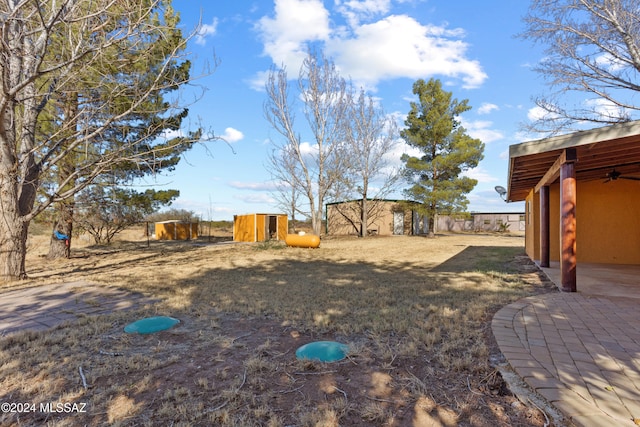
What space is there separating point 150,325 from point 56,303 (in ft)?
7.00

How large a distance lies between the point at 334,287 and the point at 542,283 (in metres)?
3.71

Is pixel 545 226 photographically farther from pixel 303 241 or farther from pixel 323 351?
pixel 303 241

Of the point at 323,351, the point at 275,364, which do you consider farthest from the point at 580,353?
the point at 275,364

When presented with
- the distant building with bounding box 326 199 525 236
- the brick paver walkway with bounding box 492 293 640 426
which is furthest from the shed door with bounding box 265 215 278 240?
the brick paver walkway with bounding box 492 293 640 426

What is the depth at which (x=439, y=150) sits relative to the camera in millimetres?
21297

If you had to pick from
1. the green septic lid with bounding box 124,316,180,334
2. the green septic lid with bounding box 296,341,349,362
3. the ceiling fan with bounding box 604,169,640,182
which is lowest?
the green septic lid with bounding box 124,316,180,334

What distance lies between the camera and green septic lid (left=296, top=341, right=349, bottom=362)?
2885 millimetres

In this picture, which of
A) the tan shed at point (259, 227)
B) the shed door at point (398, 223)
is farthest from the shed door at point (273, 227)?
the shed door at point (398, 223)

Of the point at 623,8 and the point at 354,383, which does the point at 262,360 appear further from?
the point at 623,8

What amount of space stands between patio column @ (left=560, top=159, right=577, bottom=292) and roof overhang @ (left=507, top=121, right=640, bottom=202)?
392 mm

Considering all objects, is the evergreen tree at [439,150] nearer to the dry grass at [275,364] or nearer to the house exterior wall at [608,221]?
the house exterior wall at [608,221]

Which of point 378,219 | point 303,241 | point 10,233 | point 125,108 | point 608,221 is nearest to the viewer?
point 10,233

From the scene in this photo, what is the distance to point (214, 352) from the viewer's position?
121 inches

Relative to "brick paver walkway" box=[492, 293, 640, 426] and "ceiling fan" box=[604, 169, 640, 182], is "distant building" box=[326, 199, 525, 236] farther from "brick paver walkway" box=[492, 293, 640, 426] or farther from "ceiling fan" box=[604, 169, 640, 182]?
"brick paver walkway" box=[492, 293, 640, 426]
